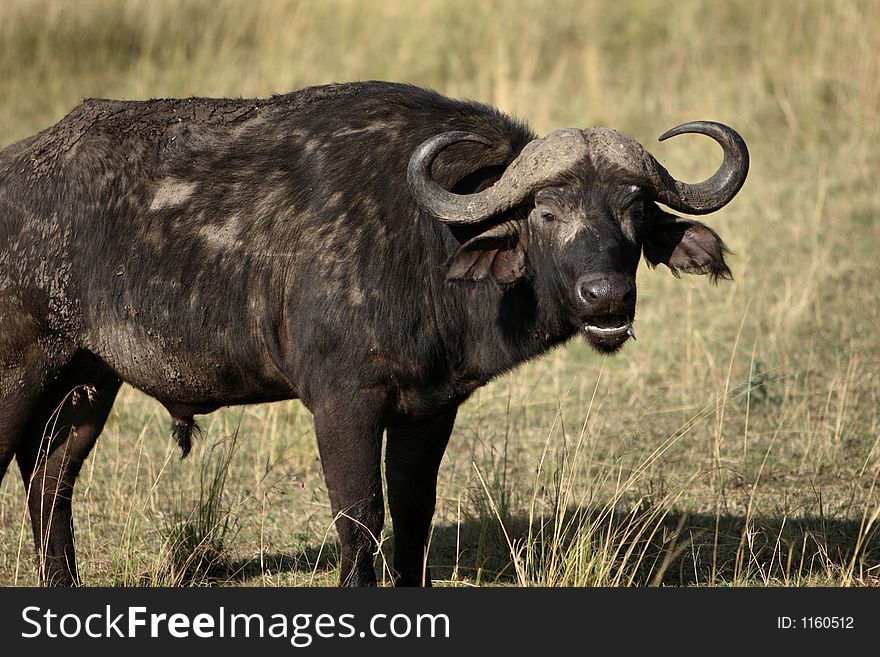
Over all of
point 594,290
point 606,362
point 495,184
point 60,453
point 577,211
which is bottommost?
point 60,453

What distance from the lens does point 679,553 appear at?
5863 mm

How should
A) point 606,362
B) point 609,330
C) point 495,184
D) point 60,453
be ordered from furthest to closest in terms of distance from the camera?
point 606,362, point 60,453, point 495,184, point 609,330

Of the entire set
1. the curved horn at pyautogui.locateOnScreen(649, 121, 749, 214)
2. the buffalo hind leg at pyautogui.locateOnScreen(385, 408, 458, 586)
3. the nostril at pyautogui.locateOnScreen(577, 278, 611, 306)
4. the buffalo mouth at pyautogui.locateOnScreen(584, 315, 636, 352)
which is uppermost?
the curved horn at pyautogui.locateOnScreen(649, 121, 749, 214)

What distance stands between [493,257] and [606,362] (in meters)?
3.75

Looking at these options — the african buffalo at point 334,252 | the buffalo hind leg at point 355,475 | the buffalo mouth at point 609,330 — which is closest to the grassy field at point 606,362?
the buffalo hind leg at point 355,475

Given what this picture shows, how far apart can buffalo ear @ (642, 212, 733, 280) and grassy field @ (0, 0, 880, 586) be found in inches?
32.0

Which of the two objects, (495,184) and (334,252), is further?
(334,252)

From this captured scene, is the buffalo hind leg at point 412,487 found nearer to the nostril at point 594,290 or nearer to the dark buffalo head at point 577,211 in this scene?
the dark buffalo head at point 577,211

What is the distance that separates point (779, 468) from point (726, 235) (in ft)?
12.0

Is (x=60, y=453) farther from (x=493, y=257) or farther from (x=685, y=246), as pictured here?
(x=685, y=246)

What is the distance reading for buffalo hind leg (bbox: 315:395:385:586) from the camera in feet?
15.9

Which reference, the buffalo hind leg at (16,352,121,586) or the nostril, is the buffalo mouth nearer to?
the nostril

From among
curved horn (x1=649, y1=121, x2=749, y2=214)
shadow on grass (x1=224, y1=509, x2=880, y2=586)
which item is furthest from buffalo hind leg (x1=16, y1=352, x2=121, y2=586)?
curved horn (x1=649, y1=121, x2=749, y2=214)

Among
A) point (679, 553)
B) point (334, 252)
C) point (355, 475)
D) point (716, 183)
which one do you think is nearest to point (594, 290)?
point (716, 183)
